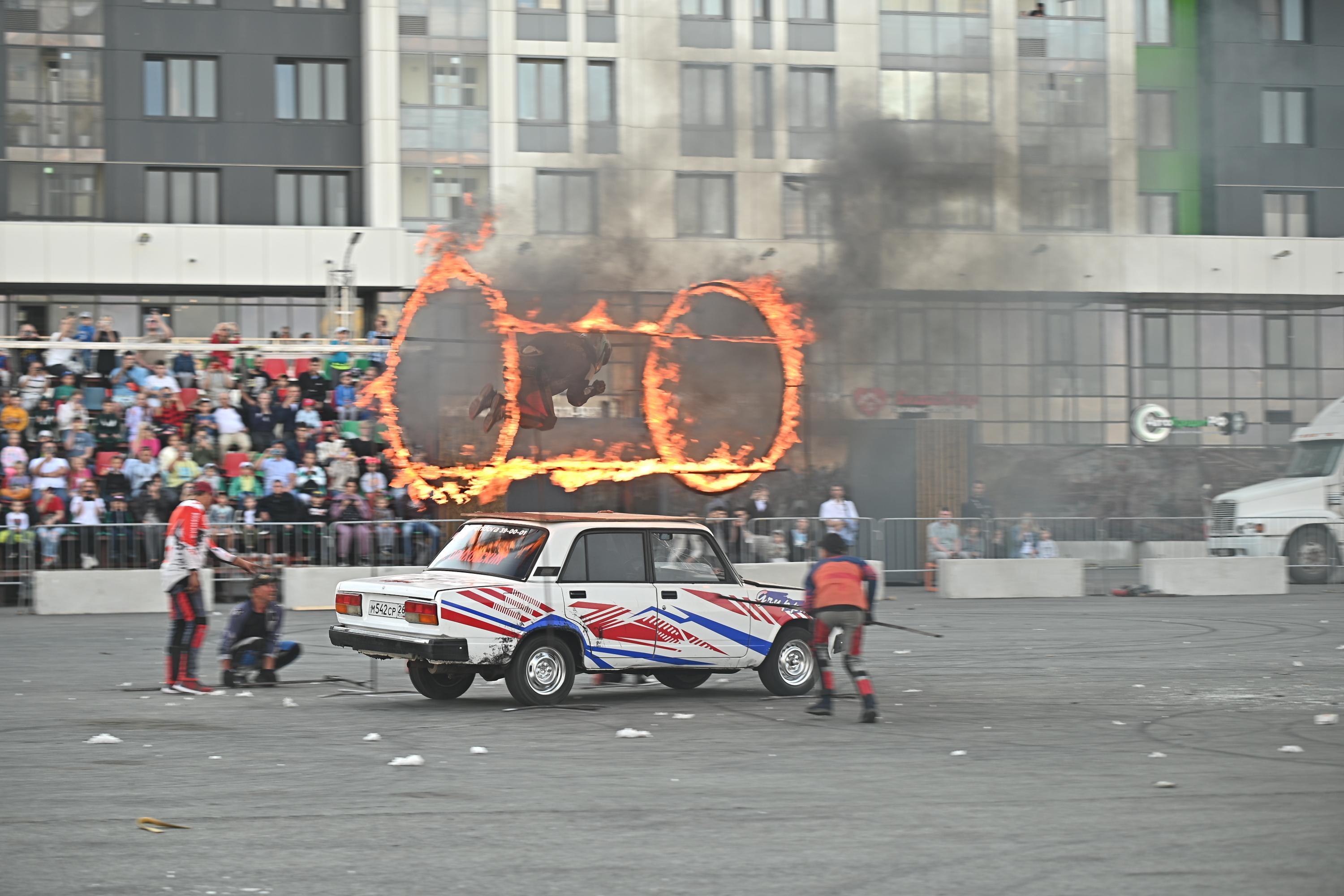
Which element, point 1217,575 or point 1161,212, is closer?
point 1217,575

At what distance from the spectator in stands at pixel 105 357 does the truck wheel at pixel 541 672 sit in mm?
15340

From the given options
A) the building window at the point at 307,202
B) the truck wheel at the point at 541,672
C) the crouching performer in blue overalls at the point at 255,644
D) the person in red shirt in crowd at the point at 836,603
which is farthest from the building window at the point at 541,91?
the person in red shirt in crowd at the point at 836,603

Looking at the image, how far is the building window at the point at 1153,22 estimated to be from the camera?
36.7 metres

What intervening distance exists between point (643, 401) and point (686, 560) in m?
9.42

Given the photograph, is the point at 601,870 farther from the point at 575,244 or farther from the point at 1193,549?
the point at 1193,549

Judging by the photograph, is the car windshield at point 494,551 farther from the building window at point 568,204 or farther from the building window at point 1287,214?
the building window at point 1287,214

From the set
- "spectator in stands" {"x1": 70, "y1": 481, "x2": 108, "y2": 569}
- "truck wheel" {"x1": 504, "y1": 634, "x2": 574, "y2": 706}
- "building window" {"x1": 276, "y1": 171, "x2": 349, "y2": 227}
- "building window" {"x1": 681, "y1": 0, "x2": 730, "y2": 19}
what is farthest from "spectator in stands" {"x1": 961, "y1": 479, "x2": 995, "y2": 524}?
"building window" {"x1": 276, "y1": 171, "x2": 349, "y2": 227}

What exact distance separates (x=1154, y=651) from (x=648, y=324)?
27.1 ft

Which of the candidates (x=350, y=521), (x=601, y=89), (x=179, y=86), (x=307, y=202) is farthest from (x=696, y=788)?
(x=179, y=86)

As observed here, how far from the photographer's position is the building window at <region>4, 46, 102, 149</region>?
3834 cm

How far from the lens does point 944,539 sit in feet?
87.1

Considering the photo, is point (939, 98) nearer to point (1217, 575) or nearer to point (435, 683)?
point (1217, 575)

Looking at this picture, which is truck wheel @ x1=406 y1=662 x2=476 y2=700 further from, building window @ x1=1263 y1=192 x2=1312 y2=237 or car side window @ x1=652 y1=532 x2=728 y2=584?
building window @ x1=1263 y1=192 x2=1312 y2=237

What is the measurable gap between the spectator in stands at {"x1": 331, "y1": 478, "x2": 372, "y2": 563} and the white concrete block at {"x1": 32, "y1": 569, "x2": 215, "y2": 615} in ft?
6.32
